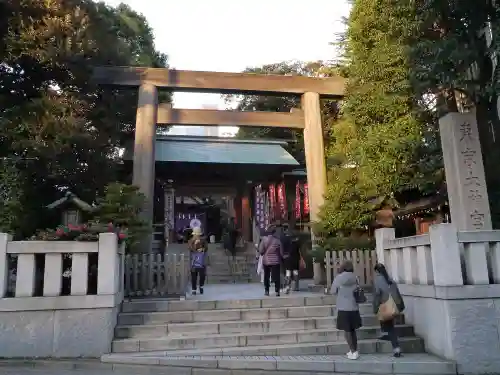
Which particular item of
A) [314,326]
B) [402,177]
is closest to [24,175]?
[314,326]

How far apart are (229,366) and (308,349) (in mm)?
1360

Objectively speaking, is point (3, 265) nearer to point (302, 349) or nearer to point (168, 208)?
point (302, 349)

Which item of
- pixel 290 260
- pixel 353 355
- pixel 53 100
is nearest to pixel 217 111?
pixel 53 100

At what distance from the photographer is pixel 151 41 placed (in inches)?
774

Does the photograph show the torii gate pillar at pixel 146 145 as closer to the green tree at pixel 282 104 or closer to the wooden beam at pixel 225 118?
the wooden beam at pixel 225 118

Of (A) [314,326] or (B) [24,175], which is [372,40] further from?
(B) [24,175]

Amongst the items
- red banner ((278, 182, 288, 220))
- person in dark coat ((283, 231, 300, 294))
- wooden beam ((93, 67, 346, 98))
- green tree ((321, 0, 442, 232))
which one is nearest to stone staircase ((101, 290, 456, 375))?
person in dark coat ((283, 231, 300, 294))

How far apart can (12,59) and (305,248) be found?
31.8 feet

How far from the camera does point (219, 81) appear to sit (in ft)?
43.3

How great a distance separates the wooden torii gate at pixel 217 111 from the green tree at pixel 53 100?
968 millimetres

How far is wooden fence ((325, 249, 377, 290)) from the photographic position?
9.87 m

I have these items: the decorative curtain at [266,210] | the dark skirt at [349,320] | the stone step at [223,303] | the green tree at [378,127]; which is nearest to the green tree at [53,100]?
the stone step at [223,303]

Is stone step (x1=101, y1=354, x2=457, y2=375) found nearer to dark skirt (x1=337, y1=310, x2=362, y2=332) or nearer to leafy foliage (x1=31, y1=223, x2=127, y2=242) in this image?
dark skirt (x1=337, y1=310, x2=362, y2=332)

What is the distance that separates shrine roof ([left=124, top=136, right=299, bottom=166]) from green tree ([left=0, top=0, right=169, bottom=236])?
5006 millimetres
